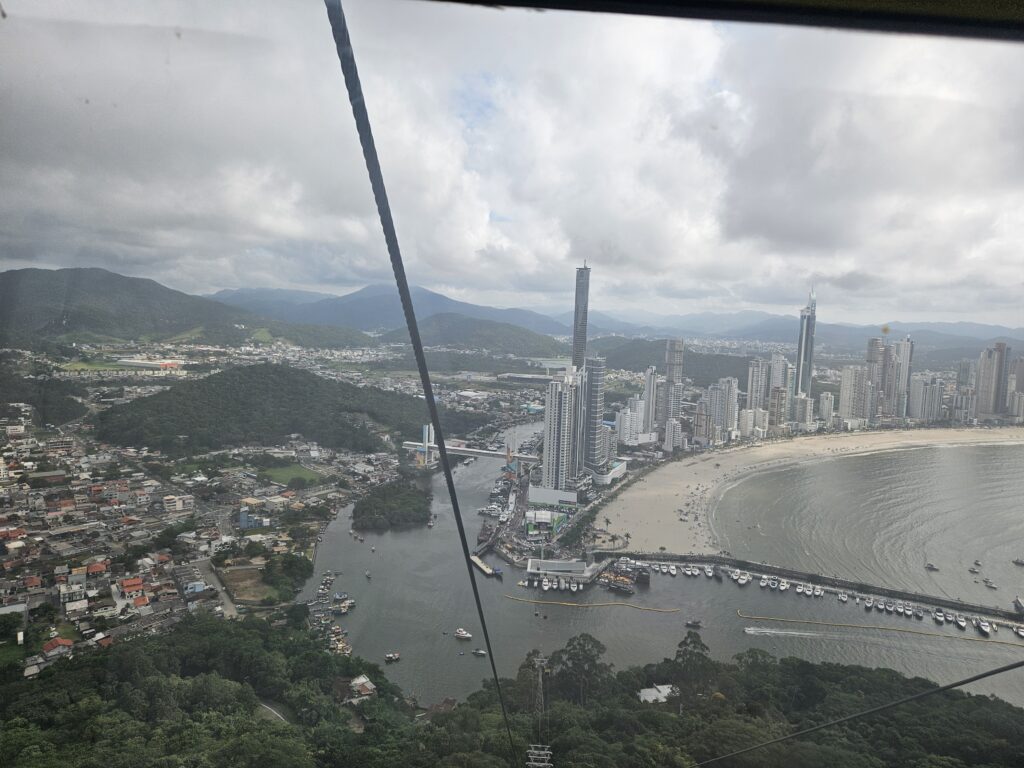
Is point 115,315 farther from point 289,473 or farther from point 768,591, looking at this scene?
point 768,591

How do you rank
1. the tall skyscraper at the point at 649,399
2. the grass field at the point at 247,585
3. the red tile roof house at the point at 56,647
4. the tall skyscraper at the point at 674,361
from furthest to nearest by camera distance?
the tall skyscraper at the point at 649,399
the tall skyscraper at the point at 674,361
the grass field at the point at 247,585
the red tile roof house at the point at 56,647

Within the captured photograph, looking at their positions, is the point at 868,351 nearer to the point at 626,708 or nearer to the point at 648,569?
the point at 648,569

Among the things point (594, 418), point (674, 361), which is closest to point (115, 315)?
point (594, 418)

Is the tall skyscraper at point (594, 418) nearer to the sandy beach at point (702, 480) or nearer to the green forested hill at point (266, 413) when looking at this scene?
the sandy beach at point (702, 480)

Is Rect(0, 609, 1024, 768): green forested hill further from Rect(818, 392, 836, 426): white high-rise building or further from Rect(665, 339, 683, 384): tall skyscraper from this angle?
Rect(665, 339, 683, 384): tall skyscraper

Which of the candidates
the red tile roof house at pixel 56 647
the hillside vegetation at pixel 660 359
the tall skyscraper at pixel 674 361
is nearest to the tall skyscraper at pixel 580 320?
the hillside vegetation at pixel 660 359

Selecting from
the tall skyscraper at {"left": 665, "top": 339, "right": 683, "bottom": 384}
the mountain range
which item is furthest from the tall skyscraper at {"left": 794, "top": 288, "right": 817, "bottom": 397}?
the tall skyscraper at {"left": 665, "top": 339, "right": 683, "bottom": 384}
